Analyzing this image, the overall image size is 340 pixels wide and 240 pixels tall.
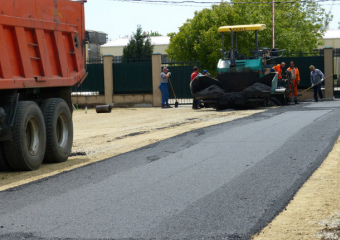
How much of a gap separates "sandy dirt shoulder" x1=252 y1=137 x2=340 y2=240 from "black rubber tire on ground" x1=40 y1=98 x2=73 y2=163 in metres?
4.08

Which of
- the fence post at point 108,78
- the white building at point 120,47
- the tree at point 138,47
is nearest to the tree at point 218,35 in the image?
the tree at point 138,47

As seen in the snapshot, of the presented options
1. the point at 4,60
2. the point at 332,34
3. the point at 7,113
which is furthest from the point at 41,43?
the point at 332,34

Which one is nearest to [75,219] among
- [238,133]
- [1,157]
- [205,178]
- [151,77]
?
[205,178]

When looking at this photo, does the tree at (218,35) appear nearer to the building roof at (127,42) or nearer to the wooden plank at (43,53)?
the building roof at (127,42)

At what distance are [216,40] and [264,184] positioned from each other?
96.5ft

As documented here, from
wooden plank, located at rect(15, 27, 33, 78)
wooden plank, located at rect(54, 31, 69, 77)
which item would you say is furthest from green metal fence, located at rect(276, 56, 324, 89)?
wooden plank, located at rect(15, 27, 33, 78)

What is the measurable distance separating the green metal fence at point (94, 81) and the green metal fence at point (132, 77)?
634 mm

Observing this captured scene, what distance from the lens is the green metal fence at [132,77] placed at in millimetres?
24031

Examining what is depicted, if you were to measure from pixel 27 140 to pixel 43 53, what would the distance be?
142 centimetres

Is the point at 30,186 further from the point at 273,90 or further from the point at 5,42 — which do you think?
the point at 273,90

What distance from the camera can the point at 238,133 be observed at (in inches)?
443

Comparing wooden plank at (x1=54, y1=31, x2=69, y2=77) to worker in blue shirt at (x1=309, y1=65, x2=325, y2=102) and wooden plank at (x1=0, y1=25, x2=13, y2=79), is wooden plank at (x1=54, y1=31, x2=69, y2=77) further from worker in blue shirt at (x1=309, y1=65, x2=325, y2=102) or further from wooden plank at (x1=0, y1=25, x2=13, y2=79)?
worker in blue shirt at (x1=309, y1=65, x2=325, y2=102)

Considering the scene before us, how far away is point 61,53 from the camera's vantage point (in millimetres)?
8805

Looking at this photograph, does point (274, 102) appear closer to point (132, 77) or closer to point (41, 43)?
point (132, 77)
